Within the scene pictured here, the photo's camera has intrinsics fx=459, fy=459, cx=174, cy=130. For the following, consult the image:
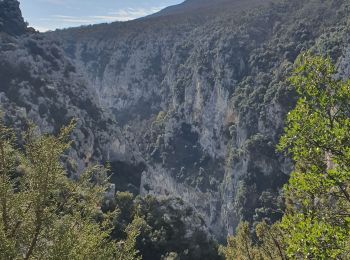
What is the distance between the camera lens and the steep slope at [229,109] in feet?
404

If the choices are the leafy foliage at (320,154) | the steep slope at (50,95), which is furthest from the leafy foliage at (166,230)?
the leafy foliage at (320,154)

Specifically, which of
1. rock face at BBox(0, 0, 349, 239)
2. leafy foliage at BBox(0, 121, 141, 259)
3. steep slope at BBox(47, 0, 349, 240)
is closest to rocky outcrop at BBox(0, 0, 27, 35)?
rock face at BBox(0, 0, 349, 239)

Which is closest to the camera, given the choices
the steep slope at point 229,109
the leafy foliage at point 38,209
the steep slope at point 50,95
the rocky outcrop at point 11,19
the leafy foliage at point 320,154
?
the leafy foliage at point 38,209

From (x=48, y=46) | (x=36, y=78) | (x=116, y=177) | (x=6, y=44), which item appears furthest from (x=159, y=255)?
(x=48, y=46)

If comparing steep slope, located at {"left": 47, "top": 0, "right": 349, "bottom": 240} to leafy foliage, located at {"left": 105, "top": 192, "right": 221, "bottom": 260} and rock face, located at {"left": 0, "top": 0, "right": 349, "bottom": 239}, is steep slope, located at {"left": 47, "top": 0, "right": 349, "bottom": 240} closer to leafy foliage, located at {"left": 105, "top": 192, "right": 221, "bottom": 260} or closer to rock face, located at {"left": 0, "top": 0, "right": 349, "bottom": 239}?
rock face, located at {"left": 0, "top": 0, "right": 349, "bottom": 239}

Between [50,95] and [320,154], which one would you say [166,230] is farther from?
[50,95]

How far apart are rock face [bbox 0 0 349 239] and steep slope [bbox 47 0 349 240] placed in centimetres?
37

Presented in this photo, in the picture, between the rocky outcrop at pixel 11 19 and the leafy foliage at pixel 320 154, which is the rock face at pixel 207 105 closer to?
the rocky outcrop at pixel 11 19

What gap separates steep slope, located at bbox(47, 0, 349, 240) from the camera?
4847 inches

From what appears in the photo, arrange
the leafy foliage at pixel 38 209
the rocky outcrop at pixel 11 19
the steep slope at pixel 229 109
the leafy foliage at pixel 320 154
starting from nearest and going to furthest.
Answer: the leafy foliage at pixel 38 209 < the leafy foliage at pixel 320 154 < the rocky outcrop at pixel 11 19 < the steep slope at pixel 229 109

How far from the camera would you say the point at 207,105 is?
522 ft

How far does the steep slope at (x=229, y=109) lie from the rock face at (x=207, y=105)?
0.37m

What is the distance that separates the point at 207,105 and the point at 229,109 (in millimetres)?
11187

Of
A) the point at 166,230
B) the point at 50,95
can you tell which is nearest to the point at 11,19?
the point at 50,95
